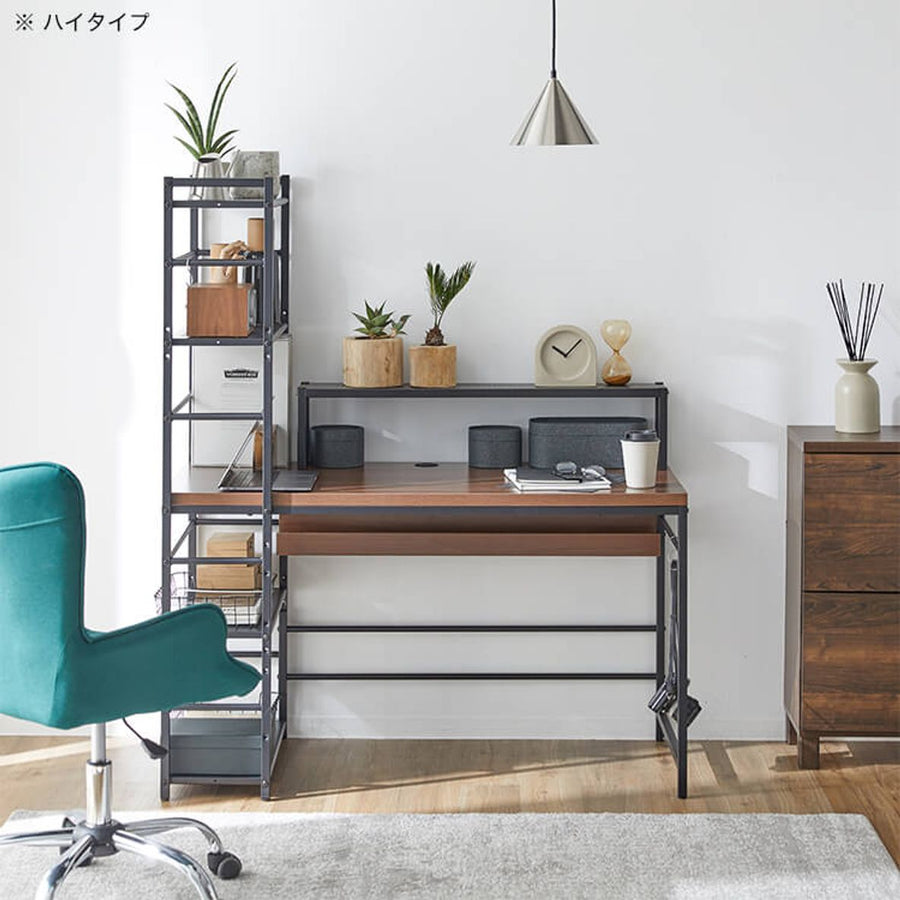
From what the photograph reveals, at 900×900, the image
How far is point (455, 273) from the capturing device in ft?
13.6

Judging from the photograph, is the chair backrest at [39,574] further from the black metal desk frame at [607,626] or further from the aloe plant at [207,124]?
the aloe plant at [207,124]

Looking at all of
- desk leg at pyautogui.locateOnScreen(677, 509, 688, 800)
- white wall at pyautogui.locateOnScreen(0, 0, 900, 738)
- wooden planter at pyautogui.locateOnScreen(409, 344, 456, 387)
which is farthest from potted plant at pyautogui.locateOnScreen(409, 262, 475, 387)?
desk leg at pyautogui.locateOnScreen(677, 509, 688, 800)

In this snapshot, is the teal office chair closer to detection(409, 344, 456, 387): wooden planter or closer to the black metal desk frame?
the black metal desk frame

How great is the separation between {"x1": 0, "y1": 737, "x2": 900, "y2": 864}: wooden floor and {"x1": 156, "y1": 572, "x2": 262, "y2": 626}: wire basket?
45 cm

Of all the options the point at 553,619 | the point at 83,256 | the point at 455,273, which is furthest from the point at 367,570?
the point at 83,256

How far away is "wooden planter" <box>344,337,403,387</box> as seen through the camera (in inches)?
159

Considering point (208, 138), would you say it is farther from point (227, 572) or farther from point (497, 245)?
point (227, 572)

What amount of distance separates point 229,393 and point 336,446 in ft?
1.11

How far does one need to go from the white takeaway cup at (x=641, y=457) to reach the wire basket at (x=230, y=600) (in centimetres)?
104

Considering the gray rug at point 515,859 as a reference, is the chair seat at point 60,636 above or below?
above

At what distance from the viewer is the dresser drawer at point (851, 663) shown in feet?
12.9

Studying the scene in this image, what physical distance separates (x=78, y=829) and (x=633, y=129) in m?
2.38

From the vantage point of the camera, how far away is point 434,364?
13.3 ft

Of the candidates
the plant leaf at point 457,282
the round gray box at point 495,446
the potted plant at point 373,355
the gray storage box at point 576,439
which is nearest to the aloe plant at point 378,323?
the potted plant at point 373,355
